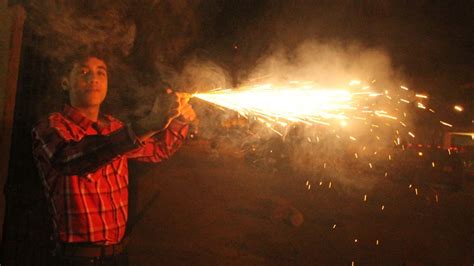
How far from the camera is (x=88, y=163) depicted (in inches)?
79.0

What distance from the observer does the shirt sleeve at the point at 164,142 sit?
287cm

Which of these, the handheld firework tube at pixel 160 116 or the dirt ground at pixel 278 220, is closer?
the handheld firework tube at pixel 160 116

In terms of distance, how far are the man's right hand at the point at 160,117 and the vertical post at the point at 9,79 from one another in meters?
1.67

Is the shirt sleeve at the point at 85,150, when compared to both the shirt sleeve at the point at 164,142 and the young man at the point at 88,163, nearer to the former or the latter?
the young man at the point at 88,163

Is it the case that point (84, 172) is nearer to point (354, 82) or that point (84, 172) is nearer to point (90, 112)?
point (90, 112)

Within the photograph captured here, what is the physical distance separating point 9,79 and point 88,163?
5.46ft

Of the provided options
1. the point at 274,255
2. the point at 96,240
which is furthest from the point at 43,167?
the point at 274,255

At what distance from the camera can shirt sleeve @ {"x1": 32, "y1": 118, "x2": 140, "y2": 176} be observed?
1.99 metres

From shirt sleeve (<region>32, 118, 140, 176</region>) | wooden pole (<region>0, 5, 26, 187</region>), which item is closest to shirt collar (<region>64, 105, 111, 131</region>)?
shirt sleeve (<region>32, 118, 140, 176</region>)

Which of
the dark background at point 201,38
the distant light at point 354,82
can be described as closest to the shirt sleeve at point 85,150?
the dark background at point 201,38

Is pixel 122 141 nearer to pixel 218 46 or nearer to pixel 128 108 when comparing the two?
pixel 128 108

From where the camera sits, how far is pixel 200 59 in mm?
4301

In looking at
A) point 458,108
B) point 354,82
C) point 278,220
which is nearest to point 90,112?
point 278,220

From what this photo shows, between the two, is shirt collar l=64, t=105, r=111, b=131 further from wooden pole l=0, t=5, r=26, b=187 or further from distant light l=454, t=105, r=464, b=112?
distant light l=454, t=105, r=464, b=112
